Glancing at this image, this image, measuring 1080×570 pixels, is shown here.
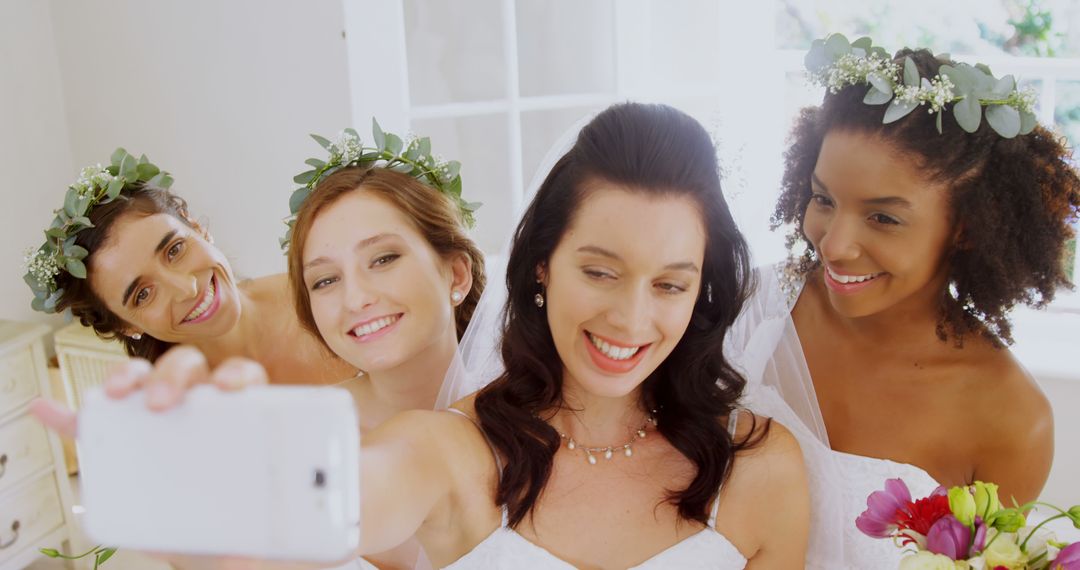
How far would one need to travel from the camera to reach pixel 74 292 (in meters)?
2.04

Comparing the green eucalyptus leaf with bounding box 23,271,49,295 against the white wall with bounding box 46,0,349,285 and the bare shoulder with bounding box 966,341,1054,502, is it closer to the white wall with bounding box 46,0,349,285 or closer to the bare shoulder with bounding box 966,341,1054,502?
the white wall with bounding box 46,0,349,285

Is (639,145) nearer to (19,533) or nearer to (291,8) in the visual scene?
(291,8)

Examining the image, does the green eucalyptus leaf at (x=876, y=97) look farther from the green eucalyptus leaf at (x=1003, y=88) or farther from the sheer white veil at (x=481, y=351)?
the sheer white veil at (x=481, y=351)

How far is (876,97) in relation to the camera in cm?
156

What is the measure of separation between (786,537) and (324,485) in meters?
0.93

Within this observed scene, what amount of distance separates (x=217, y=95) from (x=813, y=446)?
252 centimetres

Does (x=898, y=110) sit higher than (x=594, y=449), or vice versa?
(x=898, y=110)

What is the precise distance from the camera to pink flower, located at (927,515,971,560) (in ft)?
3.54

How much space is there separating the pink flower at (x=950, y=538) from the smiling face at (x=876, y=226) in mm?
613

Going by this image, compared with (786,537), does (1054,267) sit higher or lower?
higher

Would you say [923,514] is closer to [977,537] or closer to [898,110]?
[977,537]

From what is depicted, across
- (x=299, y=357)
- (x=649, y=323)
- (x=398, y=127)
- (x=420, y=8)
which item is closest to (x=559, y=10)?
(x=420, y=8)

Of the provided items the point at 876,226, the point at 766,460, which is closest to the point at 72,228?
the point at 766,460

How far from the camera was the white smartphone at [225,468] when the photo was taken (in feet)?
2.34
